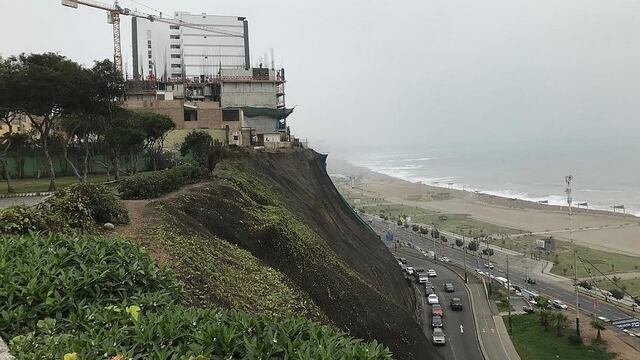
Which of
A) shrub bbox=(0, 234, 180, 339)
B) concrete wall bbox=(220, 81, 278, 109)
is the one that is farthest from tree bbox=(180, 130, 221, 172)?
concrete wall bbox=(220, 81, 278, 109)

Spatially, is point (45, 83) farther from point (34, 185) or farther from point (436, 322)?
point (436, 322)

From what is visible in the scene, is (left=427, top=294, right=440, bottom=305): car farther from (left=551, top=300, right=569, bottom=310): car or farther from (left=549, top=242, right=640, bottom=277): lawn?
(left=549, top=242, right=640, bottom=277): lawn

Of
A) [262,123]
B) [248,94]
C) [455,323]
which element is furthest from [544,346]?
[248,94]

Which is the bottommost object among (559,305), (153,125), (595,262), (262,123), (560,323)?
(595,262)

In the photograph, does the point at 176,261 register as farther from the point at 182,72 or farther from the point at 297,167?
the point at 182,72

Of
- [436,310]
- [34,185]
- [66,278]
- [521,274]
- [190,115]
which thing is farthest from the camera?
[190,115]

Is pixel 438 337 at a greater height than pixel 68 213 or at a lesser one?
lesser

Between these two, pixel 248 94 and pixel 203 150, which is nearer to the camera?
pixel 203 150
